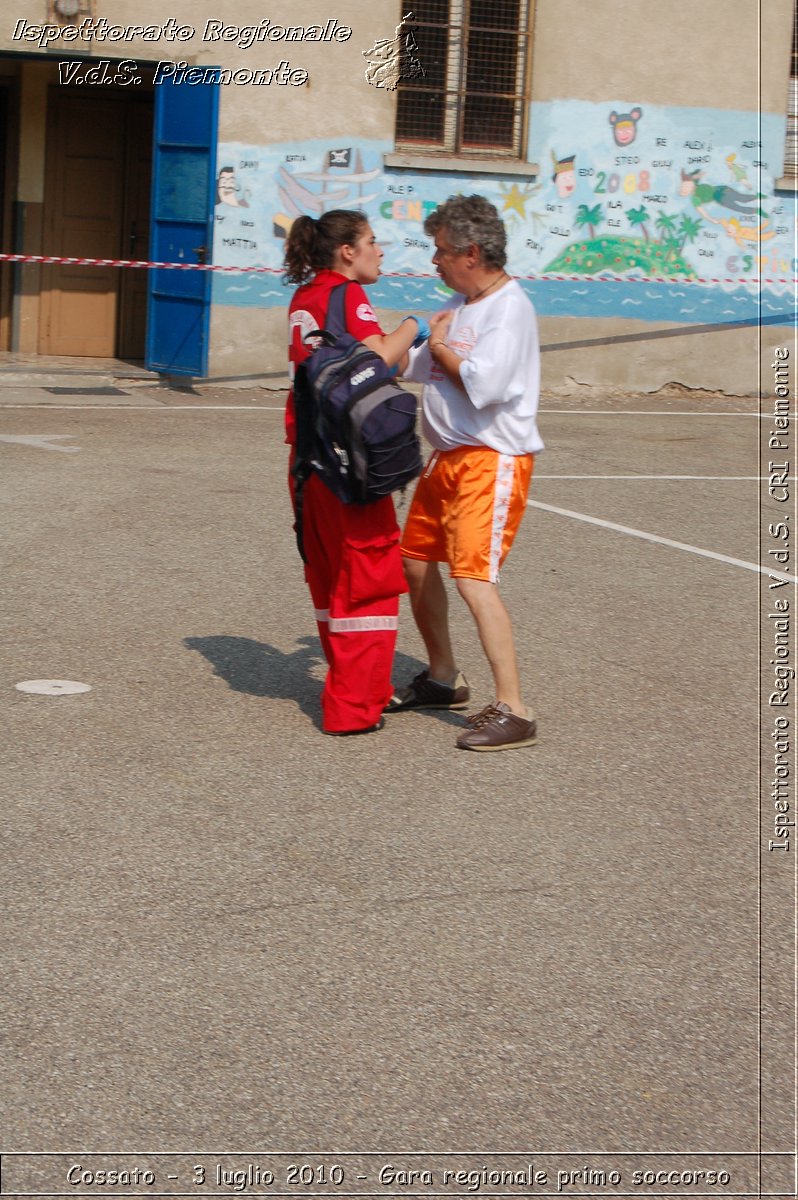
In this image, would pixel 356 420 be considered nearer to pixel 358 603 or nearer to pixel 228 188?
pixel 358 603

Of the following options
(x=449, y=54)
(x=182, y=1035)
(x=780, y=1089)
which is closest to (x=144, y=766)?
(x=182, y=1035)

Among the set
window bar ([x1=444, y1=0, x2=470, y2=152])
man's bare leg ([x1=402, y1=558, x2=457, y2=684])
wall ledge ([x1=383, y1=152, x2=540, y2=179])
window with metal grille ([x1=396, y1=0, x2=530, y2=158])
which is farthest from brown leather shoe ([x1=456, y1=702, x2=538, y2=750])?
window bar ([x1=444, y1=0, x2=470, y2=152])

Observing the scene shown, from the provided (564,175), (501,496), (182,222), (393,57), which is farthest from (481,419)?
(564,175)

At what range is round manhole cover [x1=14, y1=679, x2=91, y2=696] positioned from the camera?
5789 millimetres

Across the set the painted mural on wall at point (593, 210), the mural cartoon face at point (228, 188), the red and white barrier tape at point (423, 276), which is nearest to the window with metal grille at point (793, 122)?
the painted mural on wall at point (593, 210)

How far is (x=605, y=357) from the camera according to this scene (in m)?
16.6

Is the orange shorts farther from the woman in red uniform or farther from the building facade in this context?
the building facade

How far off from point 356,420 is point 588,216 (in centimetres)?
1162

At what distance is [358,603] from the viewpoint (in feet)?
17.9

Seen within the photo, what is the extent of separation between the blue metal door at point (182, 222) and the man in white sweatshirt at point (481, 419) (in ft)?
32.9

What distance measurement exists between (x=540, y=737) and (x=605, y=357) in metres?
11.5

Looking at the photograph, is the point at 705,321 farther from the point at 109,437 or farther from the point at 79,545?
the point at 79,545

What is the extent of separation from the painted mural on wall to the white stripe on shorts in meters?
10.4

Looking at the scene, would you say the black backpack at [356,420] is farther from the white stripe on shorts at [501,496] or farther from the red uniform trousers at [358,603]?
the white stripe on shorts at [501,496]
